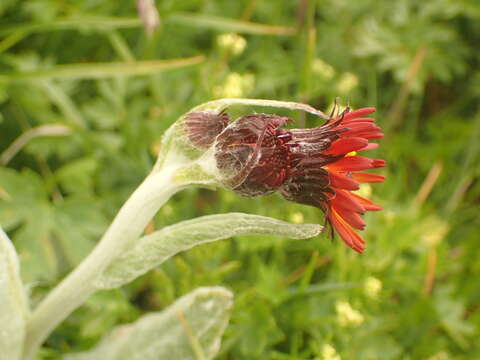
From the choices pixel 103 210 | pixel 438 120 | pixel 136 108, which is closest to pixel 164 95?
pixel 136 108

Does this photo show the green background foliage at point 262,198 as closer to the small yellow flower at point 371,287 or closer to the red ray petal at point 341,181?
the small yellow flower at point 371,287

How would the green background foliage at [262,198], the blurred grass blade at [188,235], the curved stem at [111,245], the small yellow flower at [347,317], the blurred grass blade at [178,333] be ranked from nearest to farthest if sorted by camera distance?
the blurred grass blade at [188,235] → the curved stem at [111,245] → the blurred grass blade at [178,333] → the small yellow flower at [347,317] → the green background foliage at [262,198]

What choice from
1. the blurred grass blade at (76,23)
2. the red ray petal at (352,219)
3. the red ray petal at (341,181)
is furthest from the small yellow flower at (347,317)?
the blurred grass blade at (76,23)

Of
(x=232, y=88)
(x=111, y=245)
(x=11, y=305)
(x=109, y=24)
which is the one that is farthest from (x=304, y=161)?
(x=109, y=24)

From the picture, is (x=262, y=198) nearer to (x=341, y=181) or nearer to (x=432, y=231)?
(x=432, y=231)

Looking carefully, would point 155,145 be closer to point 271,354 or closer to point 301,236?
point 271,354

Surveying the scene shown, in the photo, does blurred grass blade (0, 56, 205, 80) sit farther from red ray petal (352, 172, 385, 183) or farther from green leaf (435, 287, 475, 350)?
green leaf (435, 287, 475, 350)

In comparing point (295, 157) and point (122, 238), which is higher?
point (295, 157)
